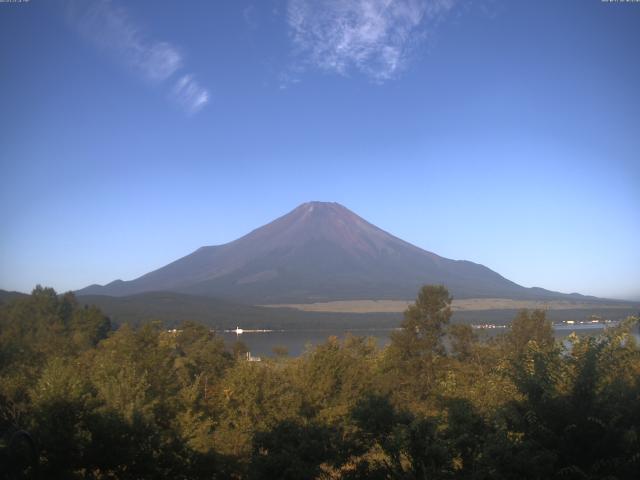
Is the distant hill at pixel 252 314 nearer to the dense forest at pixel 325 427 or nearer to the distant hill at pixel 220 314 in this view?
the distant hill at pixel 220 314

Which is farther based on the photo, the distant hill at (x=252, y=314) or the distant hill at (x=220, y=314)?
the distant hill at (x=252, y=314)

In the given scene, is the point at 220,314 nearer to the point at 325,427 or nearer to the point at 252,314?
the point at 252,314

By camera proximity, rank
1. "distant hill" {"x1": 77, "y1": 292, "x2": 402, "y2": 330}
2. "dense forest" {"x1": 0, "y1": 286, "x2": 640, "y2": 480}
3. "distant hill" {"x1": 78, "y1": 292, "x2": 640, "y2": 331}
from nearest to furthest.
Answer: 1. "dense forest" {"x1": 0, "y1": 286, "x2": 640, "y2": 480}
2. "distant hill" {"x1": 77, "y1": 292, "x2": 402, "y2": 330}
3. "distant hill" {"x1": 78, "y1": 292, "x2": 640, "y2": 331}

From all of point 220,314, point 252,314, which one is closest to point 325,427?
point 220,314

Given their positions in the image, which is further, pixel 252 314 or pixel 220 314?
pixel 252 314

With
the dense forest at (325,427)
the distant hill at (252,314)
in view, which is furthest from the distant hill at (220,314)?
the dense forest at (325,427)

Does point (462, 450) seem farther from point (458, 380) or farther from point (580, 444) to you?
point (458, 380)

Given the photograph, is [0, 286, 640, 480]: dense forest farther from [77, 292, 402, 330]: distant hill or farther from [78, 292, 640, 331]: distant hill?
[77, 292, 402, 330]: distant hill

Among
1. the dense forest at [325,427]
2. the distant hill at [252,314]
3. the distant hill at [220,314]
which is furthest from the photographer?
the distant hill at [252,314]

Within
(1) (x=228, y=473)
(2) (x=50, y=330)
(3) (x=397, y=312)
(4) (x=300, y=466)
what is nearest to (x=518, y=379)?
(4) (x=300, y=466)

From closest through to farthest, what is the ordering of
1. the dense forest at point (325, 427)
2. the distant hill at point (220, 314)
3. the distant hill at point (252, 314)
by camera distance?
the dense forest at point (325, 427), the distant hill at point (220, 314), the distant hill at point (252, 314)

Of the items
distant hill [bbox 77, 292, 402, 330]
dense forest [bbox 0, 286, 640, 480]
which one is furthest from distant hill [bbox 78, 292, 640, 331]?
dense forest [bbox 0, 286, 640, 480]
